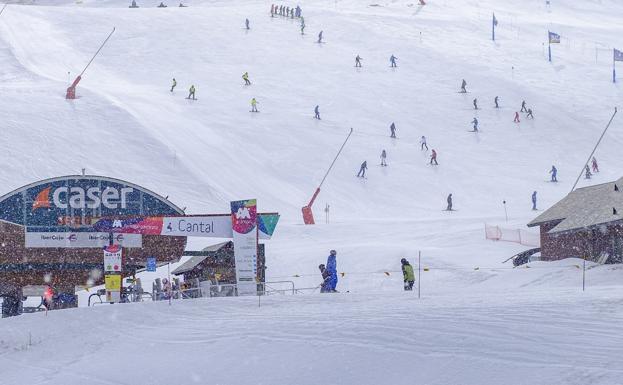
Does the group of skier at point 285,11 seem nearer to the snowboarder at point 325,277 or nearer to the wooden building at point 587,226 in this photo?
the wooden building at point 587,226

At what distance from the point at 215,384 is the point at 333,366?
1.61 metres

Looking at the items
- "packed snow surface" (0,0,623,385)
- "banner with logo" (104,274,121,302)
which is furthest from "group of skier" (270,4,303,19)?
"banner with logo" (104,274,121,302)

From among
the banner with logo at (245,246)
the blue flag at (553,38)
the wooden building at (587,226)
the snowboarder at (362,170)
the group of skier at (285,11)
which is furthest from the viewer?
the group of skier at (285,11)

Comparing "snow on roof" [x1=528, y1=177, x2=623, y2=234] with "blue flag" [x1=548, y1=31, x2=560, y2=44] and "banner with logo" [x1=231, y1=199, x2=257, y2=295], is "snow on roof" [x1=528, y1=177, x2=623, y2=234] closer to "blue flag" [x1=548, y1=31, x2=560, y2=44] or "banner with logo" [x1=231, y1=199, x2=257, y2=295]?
"banner with logo" [x1=231, y1=199, x2=257, y2=295]

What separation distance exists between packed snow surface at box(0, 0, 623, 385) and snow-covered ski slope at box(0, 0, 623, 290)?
6.8 inches

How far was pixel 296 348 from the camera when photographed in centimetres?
1630

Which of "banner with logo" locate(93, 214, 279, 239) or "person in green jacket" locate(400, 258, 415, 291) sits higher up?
"banner with logo" locate(93, 214, 279, 239)

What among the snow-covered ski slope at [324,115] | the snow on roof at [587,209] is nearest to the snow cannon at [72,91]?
the snow-covered ski slope at [324,115]

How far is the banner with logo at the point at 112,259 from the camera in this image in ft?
79.4

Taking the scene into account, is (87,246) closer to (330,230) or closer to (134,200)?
(134,200)

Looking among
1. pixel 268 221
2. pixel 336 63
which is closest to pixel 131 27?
pixel 336 63

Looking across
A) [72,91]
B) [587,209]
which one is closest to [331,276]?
[587,209]

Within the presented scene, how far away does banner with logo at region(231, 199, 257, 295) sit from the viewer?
25203mm

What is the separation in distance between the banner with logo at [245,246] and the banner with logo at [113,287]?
2.66 m
